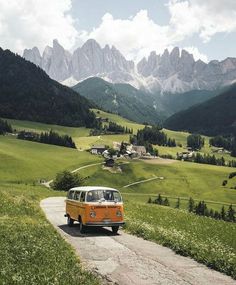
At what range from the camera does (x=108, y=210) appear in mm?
33844

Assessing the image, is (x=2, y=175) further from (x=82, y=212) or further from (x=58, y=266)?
(x=58, y=266)

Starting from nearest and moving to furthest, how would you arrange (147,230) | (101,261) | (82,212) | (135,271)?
(135,271), (101,261), (147,230), (82,212)

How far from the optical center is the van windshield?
A: 34406 mm

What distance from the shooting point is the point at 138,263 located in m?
21.6

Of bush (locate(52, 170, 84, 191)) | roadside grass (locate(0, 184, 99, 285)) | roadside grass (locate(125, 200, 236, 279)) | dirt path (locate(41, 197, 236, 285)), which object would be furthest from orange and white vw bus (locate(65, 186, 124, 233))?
bush (locate(52, 170, 84, 191))

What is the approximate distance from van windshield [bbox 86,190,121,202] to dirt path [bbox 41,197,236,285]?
408cm

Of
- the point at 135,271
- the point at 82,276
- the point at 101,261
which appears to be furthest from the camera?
the point at 101,261

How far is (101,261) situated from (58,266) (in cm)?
420

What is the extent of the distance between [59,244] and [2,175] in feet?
557

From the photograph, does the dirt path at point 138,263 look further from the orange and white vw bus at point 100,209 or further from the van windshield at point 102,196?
the van windshield at point 102,196

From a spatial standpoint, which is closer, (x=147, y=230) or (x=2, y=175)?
(x=147, y=230)

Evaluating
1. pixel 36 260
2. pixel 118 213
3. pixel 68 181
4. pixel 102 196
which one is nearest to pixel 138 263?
pixel 36 260

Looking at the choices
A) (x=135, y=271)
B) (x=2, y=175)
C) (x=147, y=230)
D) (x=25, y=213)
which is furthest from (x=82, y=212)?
(x=2, y=175)

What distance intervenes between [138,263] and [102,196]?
13.3 metres
